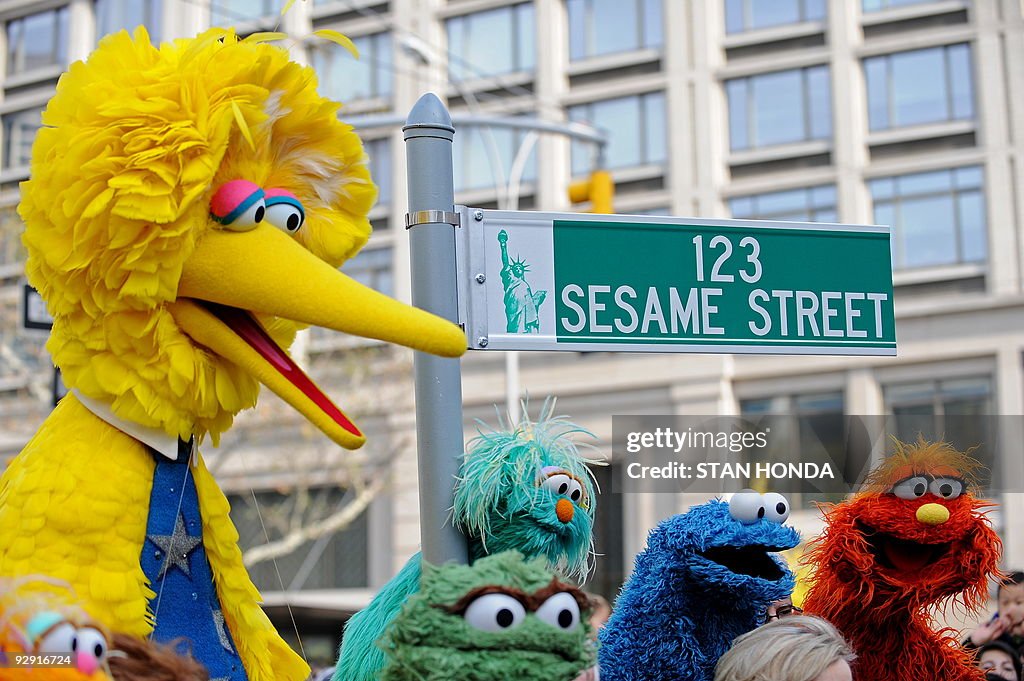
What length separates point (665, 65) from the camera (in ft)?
Answer: 56.9

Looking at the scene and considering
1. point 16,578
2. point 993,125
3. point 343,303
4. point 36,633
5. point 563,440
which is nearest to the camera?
point 36,633

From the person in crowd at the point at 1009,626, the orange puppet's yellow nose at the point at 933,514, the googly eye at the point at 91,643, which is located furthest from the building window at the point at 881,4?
the googly eye at the point at 91,643

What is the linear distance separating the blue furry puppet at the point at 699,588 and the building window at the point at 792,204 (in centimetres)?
1411

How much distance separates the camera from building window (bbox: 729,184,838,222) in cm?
1642

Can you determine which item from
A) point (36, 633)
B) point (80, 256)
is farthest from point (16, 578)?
point (80, 256)

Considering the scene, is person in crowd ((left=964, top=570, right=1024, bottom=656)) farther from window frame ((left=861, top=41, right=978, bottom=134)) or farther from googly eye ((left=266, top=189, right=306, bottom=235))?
window frame ((left=861, top=41, right=978, bottom=134))

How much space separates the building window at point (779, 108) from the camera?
16.7 meters

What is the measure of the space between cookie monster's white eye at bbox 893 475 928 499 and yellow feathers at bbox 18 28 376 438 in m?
1.30

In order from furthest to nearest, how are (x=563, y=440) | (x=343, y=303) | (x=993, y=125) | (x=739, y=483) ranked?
1. (x=993, y=125)
2. (x=739, y=483)
3. (x=563, y=440)
4. (x=343, y=303)

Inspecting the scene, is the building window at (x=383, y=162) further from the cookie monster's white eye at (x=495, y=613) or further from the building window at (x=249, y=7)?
the cookie monster's white eye at (x=495, y=613)

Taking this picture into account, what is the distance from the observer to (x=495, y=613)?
1.76 metres

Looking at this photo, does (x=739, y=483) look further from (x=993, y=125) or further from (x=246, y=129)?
(x=993, y=125)

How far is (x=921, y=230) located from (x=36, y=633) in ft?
51.1

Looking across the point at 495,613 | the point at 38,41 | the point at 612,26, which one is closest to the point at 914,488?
the point at 495,613
